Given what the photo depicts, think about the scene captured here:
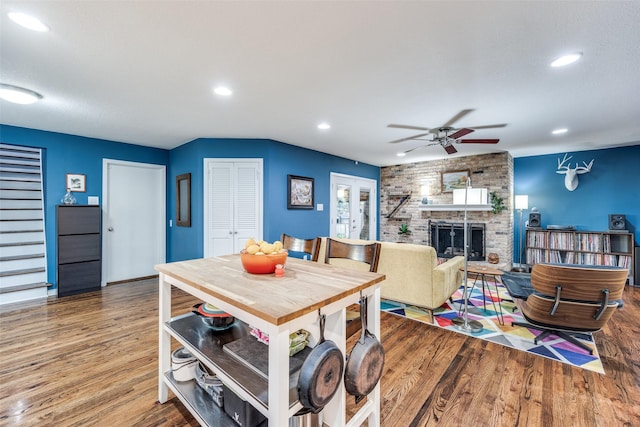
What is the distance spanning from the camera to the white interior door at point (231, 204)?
4395 millimetres

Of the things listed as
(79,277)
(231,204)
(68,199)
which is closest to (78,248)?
(79,277)

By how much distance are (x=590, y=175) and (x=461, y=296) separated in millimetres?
3855

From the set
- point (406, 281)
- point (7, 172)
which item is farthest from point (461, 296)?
point (7, 172)

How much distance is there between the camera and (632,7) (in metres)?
1.52

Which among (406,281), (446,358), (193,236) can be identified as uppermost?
(193,236)

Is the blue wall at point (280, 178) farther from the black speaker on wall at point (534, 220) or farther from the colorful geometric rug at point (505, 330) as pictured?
the colorful geometric rug at point (505, 330)

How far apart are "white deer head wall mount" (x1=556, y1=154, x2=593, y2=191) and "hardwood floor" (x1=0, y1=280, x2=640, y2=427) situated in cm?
308

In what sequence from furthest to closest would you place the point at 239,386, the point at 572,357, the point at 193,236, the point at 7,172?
the point at 193,236
the point at 7,172
the point at 572,357
the point at 239,386

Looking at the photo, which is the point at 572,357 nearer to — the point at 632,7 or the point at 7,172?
the point at 632,7

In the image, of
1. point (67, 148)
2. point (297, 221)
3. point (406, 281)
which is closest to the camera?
point (406, 281)

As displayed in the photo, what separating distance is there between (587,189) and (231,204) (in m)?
6.58

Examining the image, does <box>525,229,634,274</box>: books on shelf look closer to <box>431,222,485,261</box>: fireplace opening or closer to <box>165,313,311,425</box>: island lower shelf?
<box>431,222,485,261</box>: fireplace opening

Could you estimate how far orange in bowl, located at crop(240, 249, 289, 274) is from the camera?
4.83 feet

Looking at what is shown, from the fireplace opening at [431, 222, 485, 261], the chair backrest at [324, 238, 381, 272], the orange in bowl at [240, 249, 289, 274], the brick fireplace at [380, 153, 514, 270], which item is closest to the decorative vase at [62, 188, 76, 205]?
the orange in bowl at [240, 249, 289, 274]
